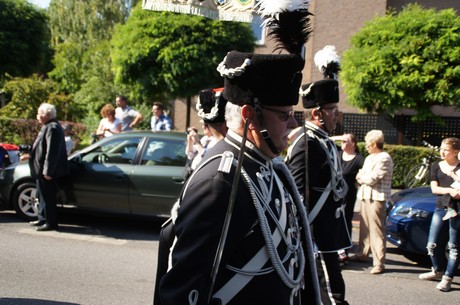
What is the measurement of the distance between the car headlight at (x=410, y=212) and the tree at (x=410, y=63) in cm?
676

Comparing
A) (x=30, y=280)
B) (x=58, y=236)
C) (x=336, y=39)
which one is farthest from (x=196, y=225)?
(x=336, y=39)

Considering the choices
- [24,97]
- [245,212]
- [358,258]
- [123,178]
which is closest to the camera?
[245,212]

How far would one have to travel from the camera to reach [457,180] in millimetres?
5715

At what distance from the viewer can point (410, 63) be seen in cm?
1251

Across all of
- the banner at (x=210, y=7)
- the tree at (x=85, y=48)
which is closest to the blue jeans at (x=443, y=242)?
the banner at (x=210, y=7)

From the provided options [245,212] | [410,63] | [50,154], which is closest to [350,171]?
[50,154]

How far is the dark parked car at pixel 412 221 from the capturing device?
6.35 metres

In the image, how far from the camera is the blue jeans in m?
5.71

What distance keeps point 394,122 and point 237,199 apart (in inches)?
596

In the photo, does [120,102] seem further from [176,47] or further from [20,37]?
[20,37]

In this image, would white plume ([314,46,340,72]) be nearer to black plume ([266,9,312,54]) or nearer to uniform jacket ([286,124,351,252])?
uniform jacket ([286,124,351,252])

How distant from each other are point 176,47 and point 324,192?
10.4m

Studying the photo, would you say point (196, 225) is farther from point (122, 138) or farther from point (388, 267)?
point (122, 138)

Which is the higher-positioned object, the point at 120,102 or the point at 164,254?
the point at 120,102
